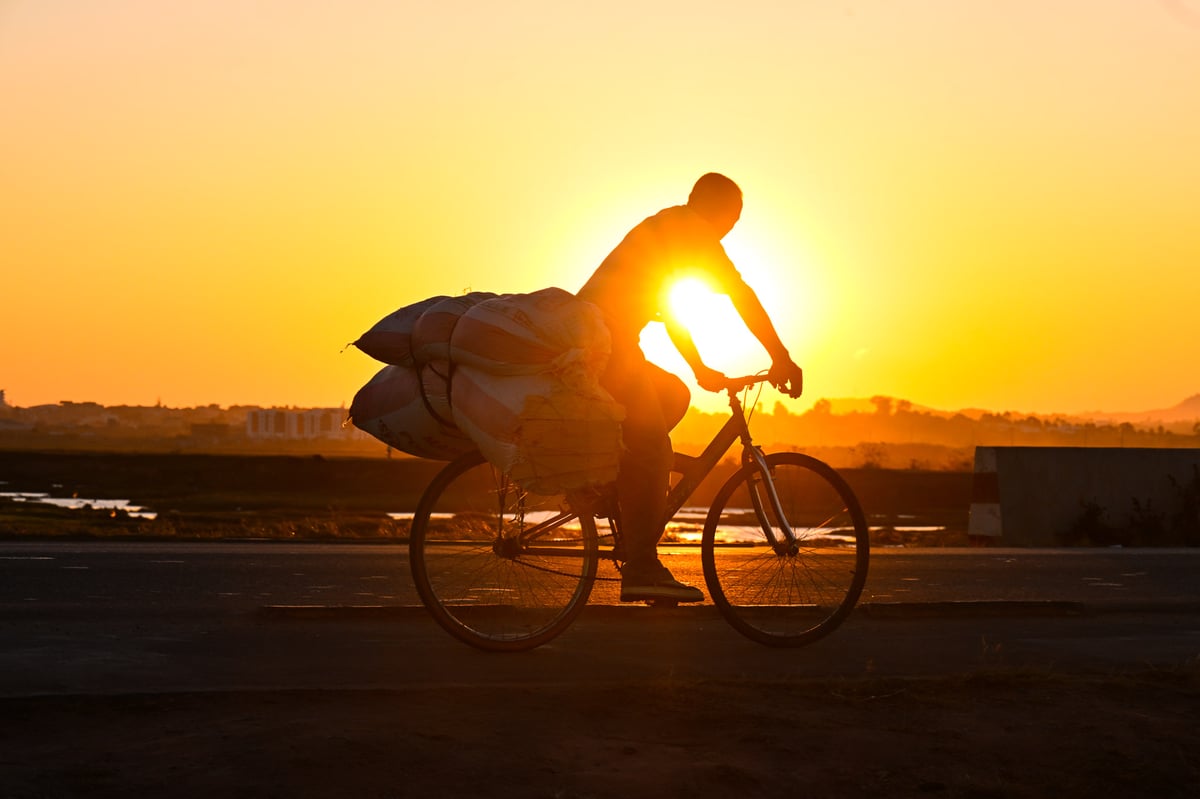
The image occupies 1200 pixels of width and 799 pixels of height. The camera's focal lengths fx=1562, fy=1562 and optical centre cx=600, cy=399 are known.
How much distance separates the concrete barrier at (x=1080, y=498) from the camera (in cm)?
1873

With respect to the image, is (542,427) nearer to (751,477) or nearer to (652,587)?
(652,587)

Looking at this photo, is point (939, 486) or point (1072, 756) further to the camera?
point (939, 486)

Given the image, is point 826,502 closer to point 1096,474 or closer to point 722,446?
point 722,446

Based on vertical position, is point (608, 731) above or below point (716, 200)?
below

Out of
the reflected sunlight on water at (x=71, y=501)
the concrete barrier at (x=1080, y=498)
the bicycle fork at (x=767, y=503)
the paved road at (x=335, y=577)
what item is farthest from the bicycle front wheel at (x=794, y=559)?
the reflected sunlight on water at (x=71, y=501)

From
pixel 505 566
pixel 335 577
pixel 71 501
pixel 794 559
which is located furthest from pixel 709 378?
pixel 71 501

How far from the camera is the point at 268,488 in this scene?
3000 inches

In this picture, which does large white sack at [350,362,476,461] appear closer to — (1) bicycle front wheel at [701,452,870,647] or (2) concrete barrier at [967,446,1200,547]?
(1) bicycle front wheel at [701,452,870,647]

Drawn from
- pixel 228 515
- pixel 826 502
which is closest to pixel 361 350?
pixel 826 502

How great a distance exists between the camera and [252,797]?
4.29m

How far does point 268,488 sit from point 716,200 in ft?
232

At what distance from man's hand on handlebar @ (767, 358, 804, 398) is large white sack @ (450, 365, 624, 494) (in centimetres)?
105

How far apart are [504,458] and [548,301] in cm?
74

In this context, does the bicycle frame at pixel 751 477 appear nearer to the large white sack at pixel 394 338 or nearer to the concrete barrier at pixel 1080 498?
A: the large white sack at pixel 394 338
